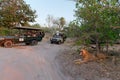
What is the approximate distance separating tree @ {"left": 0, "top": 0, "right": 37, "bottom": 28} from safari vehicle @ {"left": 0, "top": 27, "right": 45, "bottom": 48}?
8690 mm

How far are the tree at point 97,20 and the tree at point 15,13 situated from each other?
72.7 ft

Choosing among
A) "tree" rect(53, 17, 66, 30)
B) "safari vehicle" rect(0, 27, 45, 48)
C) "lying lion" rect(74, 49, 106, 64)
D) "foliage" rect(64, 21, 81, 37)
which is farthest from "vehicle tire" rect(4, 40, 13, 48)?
"tree" rect(53, 17, 66, 30)

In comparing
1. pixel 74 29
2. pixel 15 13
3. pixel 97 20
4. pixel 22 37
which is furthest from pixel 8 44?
pixel 15 13

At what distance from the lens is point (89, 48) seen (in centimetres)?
1856

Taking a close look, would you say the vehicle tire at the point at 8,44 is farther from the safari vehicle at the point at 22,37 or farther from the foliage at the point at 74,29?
the foliage at the point at 74,29

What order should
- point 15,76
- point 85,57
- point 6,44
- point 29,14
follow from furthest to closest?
point 29,14, point 6,44, point 85,57, point 15,76

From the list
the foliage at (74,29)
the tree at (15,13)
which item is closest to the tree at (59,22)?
the tree at (15,13)

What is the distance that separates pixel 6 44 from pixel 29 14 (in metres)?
17.3

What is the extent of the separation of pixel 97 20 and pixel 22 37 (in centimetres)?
1322

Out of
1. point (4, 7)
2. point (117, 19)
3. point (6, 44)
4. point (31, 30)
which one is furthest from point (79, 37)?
point (4, 7)

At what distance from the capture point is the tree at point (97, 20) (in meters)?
14.7

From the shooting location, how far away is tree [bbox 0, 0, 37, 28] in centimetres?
3838

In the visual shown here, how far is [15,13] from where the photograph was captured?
39.3m

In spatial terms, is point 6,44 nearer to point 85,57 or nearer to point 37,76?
point 85,57
